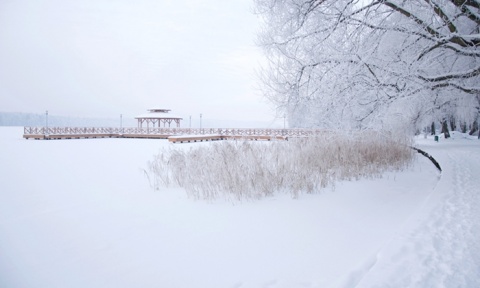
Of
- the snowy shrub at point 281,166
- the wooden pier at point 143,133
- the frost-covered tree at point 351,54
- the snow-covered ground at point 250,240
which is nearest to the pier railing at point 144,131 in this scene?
the wooden pier at point 143,133

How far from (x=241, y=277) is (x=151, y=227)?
1798 mm

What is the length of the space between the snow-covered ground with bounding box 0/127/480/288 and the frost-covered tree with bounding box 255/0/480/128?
2.07m

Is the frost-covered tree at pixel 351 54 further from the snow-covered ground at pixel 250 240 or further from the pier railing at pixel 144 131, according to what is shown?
the pier railing at pixel 144 131

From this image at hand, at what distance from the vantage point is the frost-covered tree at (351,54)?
5938mm

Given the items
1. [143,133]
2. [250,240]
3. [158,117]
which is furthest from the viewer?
[158,117]

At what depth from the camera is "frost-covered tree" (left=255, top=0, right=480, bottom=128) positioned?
5938 mm

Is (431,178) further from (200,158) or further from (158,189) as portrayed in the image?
(158,189)

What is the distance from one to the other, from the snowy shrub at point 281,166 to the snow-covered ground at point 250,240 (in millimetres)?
322

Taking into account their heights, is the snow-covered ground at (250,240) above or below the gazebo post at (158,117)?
below

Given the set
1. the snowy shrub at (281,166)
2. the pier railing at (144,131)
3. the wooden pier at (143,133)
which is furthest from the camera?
the pier railing at (144,131)

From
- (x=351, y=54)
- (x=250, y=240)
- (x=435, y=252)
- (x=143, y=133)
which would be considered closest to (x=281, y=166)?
(x=351, y=54)

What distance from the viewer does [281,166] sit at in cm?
599

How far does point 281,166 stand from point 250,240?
2.90 metres

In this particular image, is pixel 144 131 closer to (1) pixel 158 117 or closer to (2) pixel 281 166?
(1) pixel 158 117
